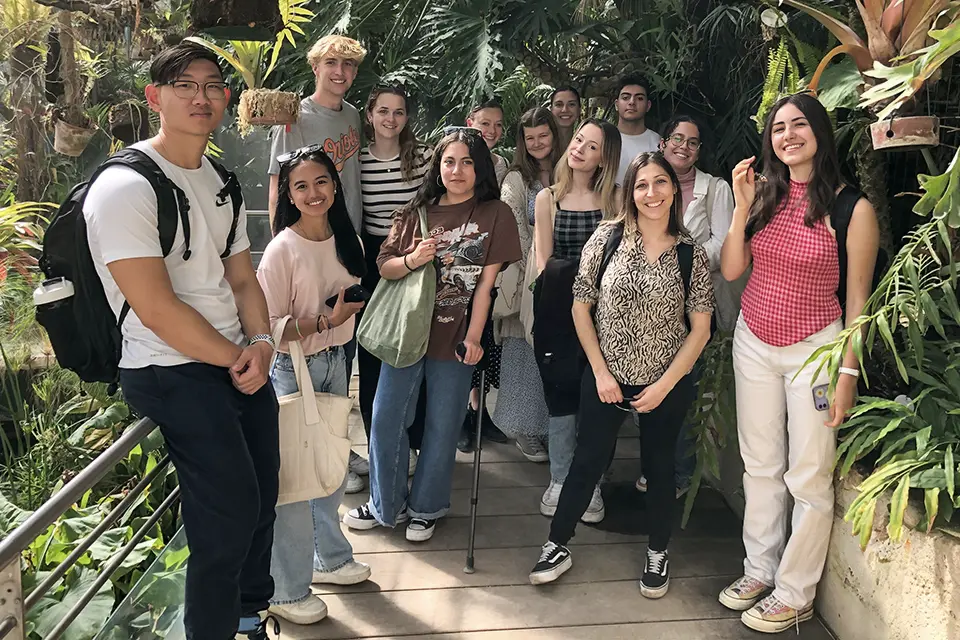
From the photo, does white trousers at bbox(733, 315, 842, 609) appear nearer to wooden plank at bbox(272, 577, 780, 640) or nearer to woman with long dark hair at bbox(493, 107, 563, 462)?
wooden plank at bbox(272, 577, 780, 640)

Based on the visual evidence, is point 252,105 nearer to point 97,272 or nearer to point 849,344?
point 97,272

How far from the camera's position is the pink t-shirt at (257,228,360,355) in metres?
2.27

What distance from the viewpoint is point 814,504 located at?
7.58ft

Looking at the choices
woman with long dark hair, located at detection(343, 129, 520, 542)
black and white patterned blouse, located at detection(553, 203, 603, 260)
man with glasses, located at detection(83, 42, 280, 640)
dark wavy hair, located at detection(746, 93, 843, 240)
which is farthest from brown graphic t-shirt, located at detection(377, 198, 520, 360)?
man with glasses, located at detection(83, 42, 280, 640)

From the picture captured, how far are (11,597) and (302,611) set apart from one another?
48.7 inches

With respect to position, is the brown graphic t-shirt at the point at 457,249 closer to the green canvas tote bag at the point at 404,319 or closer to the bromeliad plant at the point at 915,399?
the green canvas tote bag at the point at 404,319

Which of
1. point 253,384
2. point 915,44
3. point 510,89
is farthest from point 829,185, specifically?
point 510,89

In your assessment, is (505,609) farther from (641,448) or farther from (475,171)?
(475,171)

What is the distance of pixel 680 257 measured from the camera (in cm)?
237

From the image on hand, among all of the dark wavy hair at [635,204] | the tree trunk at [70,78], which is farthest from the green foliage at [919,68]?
the tree trunk at [70,78]

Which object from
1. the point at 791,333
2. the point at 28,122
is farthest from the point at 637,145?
the point at 28,122

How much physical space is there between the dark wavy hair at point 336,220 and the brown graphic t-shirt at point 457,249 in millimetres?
288

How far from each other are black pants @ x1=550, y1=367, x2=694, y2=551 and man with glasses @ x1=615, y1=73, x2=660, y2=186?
42.2 inches

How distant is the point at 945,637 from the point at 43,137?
18.2ft
